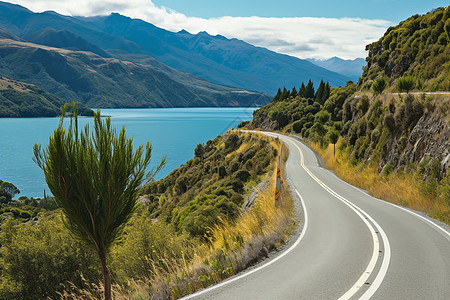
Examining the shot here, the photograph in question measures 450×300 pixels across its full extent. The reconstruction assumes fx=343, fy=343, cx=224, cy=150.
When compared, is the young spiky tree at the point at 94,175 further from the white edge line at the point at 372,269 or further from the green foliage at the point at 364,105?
the green foliage at the point at 364,105

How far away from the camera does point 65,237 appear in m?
15.3

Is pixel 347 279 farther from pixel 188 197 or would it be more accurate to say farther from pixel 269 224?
pixel 188 197

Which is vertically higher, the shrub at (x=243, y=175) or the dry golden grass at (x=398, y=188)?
the dry golden grass at (x=398, y=188)

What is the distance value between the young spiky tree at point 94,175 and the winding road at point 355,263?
277 cm

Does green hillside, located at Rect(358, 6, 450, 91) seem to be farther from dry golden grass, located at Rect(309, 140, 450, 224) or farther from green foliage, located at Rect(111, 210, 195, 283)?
green foliage, located at Rect(111, 210, 195, 283)

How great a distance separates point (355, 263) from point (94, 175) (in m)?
6.70

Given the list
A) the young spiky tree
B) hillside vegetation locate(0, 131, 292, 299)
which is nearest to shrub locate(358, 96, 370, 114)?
hillside vegetation locate(0, 131, 292, 299)

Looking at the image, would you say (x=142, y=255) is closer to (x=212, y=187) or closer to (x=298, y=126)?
(x=212, y=187)

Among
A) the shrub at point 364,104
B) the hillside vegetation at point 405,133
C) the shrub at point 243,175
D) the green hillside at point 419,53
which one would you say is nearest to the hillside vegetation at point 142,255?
the hillside vegetation at point 405,133

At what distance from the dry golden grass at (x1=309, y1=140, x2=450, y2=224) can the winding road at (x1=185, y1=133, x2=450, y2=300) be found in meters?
1.08

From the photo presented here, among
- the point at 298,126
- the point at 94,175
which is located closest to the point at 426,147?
the point at 94,175

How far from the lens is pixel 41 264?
14883 mm

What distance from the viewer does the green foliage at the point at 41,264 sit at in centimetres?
1448

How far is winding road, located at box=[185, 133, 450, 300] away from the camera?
22.5 feet
